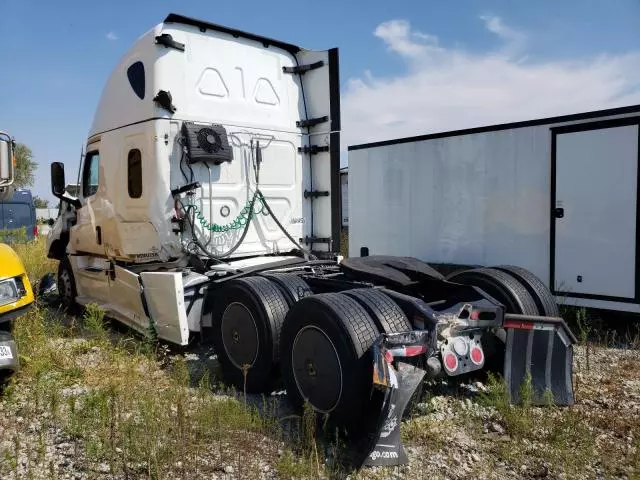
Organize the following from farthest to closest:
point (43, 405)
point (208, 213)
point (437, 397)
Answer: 1. point (208, 213)
2. point (437, 397)
3. point (43, 405)

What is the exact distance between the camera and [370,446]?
3.26m

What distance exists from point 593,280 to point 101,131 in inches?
252

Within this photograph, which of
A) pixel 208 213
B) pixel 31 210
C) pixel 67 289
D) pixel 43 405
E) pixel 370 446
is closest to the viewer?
pixel 370 446

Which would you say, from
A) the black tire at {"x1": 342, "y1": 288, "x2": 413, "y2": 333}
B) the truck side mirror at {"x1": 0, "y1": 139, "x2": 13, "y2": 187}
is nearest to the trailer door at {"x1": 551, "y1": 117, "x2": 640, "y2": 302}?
the black tire at {"x1": 342, "y1": 288, "x2": 413, "y2": 333}

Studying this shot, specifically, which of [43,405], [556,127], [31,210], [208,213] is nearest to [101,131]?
[208,213]

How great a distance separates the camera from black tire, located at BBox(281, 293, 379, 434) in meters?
3.51

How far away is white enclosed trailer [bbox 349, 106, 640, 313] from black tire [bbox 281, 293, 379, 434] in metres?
4.39

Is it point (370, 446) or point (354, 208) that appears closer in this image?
point (370, 446)

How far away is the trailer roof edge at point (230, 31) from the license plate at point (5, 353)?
3.57 metres

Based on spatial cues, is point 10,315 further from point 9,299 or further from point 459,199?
point 459,199

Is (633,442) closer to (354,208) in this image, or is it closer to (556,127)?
(556,127)

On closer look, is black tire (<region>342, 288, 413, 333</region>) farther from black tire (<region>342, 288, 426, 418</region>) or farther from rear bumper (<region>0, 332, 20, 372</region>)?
rear bumper (<region>0, 332, 20, 372</region>)

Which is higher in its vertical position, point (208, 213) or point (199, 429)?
point (208, 213)

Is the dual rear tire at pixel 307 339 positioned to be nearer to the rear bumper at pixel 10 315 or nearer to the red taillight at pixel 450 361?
the red taillight at pixel 450 361
